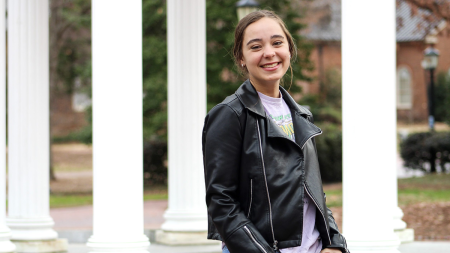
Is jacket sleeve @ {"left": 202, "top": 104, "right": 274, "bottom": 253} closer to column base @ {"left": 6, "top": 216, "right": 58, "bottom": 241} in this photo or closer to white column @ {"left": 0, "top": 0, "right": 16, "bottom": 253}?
white column @ {"left": 0, "top": 0, "right": 16, "bottom": 253}

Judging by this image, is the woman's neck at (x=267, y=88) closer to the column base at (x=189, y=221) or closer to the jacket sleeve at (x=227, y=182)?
the jacket sleeve at (x=227, y=182)

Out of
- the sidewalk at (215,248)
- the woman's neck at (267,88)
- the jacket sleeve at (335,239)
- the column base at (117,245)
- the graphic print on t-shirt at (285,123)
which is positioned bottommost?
the sidewalk at (215,248)

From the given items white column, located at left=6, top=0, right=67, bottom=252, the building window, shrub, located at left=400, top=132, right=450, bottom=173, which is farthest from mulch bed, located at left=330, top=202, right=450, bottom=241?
the building window

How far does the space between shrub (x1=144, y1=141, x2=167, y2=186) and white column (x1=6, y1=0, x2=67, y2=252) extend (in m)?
15.2

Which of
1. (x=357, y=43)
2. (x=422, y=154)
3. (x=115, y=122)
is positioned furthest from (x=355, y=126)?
(x=422, y=154)

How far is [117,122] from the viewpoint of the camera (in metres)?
7.91

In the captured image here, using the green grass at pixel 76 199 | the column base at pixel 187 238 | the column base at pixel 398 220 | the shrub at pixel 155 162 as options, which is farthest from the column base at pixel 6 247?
the shrub at pixel 155 162

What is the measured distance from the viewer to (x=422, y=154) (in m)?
28.1

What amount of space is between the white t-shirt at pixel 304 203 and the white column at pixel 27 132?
7846mm

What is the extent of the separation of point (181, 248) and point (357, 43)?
186 inches

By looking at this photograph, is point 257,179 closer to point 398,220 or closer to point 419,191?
point 398,220

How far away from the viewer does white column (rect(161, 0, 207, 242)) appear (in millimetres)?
11320

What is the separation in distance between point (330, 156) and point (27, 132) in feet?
59.1

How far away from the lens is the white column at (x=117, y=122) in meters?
7.93
